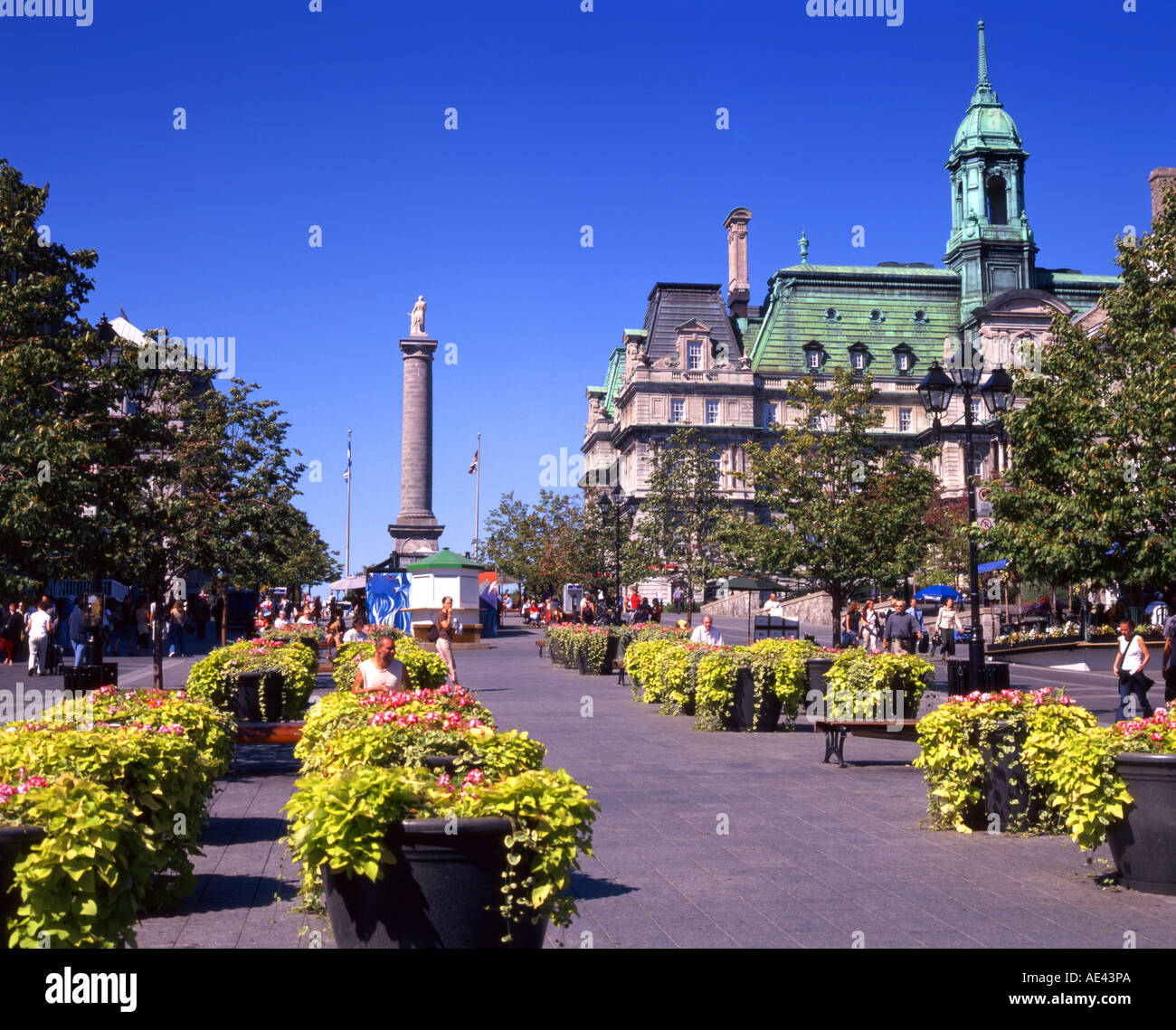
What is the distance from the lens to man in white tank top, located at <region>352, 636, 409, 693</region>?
507 inches

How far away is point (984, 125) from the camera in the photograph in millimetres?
94438

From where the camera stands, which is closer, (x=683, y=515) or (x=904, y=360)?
(x=683, y=515)

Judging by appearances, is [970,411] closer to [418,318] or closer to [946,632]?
[946,632]

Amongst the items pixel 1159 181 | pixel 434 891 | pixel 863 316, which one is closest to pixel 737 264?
pixel 863 316

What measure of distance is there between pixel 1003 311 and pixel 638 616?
47.3 metres

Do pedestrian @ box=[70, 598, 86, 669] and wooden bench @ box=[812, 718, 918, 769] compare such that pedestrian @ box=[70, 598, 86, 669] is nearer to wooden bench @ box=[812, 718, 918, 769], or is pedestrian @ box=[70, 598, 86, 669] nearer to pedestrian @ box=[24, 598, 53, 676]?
pedestrian @ box=[24, 598, 53, 676]

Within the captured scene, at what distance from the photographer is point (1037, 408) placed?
29266 millimetres

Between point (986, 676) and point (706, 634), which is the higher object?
point (706, 634)

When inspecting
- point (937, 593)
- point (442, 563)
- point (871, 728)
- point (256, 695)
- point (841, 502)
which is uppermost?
point (841, 502)

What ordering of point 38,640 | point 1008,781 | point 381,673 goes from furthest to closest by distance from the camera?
point 38,640 < point 381,673 < point 1008,781

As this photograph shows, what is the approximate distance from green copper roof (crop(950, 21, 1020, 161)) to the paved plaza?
87.9m

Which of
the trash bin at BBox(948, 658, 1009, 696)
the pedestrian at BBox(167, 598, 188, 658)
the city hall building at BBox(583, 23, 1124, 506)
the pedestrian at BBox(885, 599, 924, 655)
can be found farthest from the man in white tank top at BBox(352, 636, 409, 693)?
the city hall building at BBox(583, 23, 1124, 506)

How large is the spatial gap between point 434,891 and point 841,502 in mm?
23871
